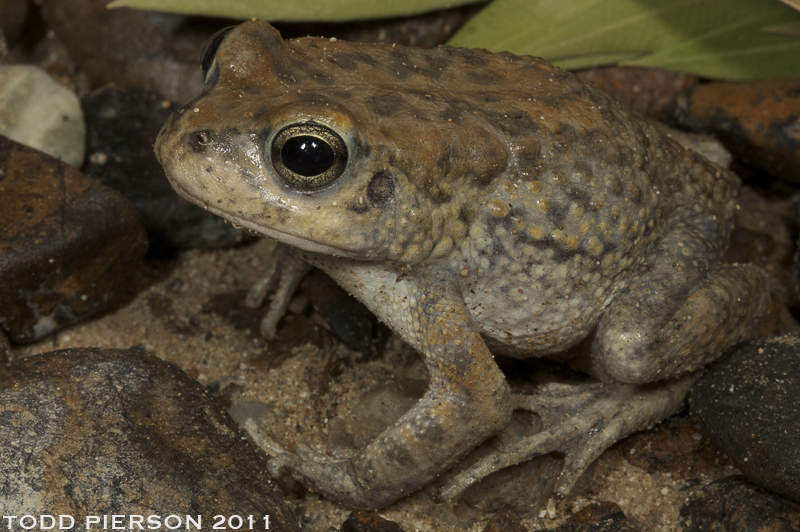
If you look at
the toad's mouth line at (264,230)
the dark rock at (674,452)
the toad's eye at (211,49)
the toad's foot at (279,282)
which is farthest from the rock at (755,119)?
the toad's eye at (211,49)

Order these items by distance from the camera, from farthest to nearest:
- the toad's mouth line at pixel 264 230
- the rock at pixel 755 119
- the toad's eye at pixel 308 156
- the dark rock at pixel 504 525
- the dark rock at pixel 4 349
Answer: the rock at pixel 755 119, the dark rock at pixel 4 349, the dark rock at pixel 504 525, the toad's mouth line at pixel 264 230, the toad's eye at pixel 308 156

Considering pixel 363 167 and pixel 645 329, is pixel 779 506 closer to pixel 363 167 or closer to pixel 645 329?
pixel 645 329

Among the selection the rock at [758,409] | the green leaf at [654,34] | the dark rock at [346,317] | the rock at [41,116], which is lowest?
the dark rock at [346,317]

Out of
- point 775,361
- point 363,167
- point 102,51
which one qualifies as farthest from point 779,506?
point 102,51

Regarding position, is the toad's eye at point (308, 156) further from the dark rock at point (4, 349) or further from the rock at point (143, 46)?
the rock at point (143, 46)

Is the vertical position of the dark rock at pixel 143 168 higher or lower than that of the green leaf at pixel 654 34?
lower

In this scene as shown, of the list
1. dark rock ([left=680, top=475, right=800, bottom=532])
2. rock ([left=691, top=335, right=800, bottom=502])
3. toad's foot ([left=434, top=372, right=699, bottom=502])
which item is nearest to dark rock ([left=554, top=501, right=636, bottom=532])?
toad's foot ([left=434, top=372, right=699, bottom=502])
